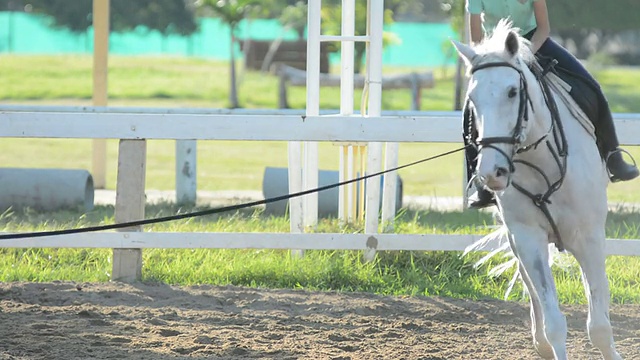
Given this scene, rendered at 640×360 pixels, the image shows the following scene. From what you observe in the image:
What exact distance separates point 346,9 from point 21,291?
3700 mm

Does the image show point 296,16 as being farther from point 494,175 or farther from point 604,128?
point 494,175

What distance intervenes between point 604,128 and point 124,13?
107 feet

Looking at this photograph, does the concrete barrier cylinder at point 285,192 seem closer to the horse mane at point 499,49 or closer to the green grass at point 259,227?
the green grass at point 259,227

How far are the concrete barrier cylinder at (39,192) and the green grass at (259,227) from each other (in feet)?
0.75

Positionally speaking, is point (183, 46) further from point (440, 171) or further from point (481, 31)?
point (481, 31)

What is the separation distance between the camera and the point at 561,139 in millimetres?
5355

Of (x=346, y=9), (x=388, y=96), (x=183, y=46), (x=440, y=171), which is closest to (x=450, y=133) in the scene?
(x=346, y=9)

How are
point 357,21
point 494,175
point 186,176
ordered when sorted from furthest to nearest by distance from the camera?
point 357,21, point 186,176, point 494,175

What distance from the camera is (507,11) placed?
593 cm

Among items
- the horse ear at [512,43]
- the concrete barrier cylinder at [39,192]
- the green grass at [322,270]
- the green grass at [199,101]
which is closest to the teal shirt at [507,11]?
the horse ear at [512,43]

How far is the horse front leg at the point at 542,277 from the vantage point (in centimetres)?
529

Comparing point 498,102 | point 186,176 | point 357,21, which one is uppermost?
point 357,21

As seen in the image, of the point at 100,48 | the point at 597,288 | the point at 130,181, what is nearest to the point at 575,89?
the point at 597,288

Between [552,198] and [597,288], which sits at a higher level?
[552,198]
